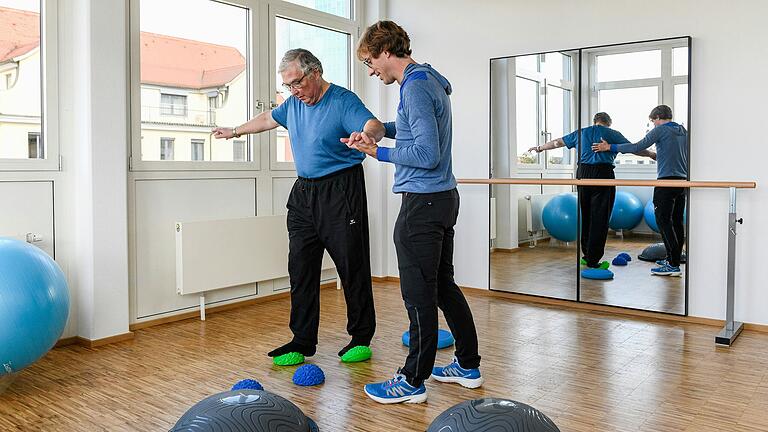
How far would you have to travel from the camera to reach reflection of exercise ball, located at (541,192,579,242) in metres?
4.69

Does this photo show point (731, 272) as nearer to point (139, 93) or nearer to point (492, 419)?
point (492, 419)

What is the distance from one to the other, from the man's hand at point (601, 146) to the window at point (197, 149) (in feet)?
8.63

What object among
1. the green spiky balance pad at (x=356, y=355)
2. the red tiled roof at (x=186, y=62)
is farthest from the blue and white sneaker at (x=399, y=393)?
the red tiled roof at (x=186, y=62)

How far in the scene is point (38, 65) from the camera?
3.56 m

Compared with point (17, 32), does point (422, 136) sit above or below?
below

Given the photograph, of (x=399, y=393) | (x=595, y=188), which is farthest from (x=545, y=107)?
(x=399, y=393)

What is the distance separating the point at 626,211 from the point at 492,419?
291 cm

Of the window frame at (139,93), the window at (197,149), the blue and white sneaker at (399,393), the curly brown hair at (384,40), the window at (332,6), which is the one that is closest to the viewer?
the curly brown hair at (384,40)

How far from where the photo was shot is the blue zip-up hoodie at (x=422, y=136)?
2.45m

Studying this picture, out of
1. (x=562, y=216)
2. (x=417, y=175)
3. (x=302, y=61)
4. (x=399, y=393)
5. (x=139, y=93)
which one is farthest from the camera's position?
(x=562, y=216)

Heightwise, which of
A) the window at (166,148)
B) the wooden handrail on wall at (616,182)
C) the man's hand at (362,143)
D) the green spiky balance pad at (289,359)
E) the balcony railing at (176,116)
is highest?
the balcony railing at (176,116)

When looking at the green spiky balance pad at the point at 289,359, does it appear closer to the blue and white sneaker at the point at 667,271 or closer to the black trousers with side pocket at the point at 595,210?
the black trousers with side pocket at the point at 595,210

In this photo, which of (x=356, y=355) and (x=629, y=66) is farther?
(x=629, y=66)

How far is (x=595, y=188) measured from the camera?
4.55 meters
